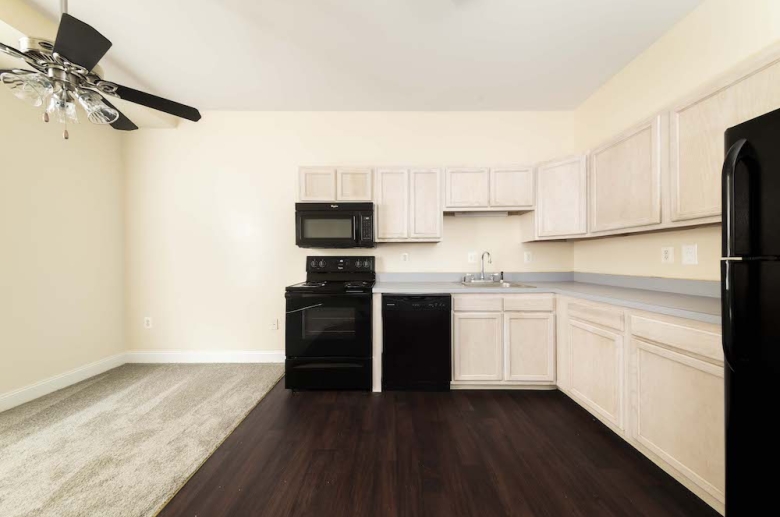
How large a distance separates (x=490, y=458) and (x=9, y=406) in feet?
12.5

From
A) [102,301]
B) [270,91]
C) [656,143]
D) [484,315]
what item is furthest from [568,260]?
[102,301]

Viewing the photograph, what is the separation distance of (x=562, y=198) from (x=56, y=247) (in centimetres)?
489

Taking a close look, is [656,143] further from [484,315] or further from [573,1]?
[484,315]

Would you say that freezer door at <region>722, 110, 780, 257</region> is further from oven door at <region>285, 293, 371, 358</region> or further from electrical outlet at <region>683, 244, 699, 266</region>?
oven door at <region>285, 293, 371, 358</region>

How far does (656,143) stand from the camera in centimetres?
176

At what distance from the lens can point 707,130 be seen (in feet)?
4.88

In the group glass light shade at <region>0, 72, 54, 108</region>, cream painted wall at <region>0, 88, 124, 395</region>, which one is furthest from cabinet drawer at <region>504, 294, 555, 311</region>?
cream painted wall at <region>0, 88, 124, 395</region>

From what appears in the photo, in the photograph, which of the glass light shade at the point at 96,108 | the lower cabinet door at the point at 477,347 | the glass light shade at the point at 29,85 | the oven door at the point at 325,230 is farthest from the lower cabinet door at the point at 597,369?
the glass light shade at the point at 29,85

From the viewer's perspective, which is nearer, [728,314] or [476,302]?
[728,314]

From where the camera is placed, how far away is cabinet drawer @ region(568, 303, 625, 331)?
184 cm

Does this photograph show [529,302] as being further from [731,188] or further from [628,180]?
[731,188]

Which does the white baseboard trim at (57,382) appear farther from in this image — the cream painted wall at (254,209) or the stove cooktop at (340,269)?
the stove cooktop at (340,269)

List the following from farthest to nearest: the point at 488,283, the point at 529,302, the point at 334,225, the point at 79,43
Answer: the point at 488,283, the point at 334,225, the point at 529,302, the point at 79,43

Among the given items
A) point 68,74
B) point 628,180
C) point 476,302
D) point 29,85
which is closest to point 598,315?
point 476,302
